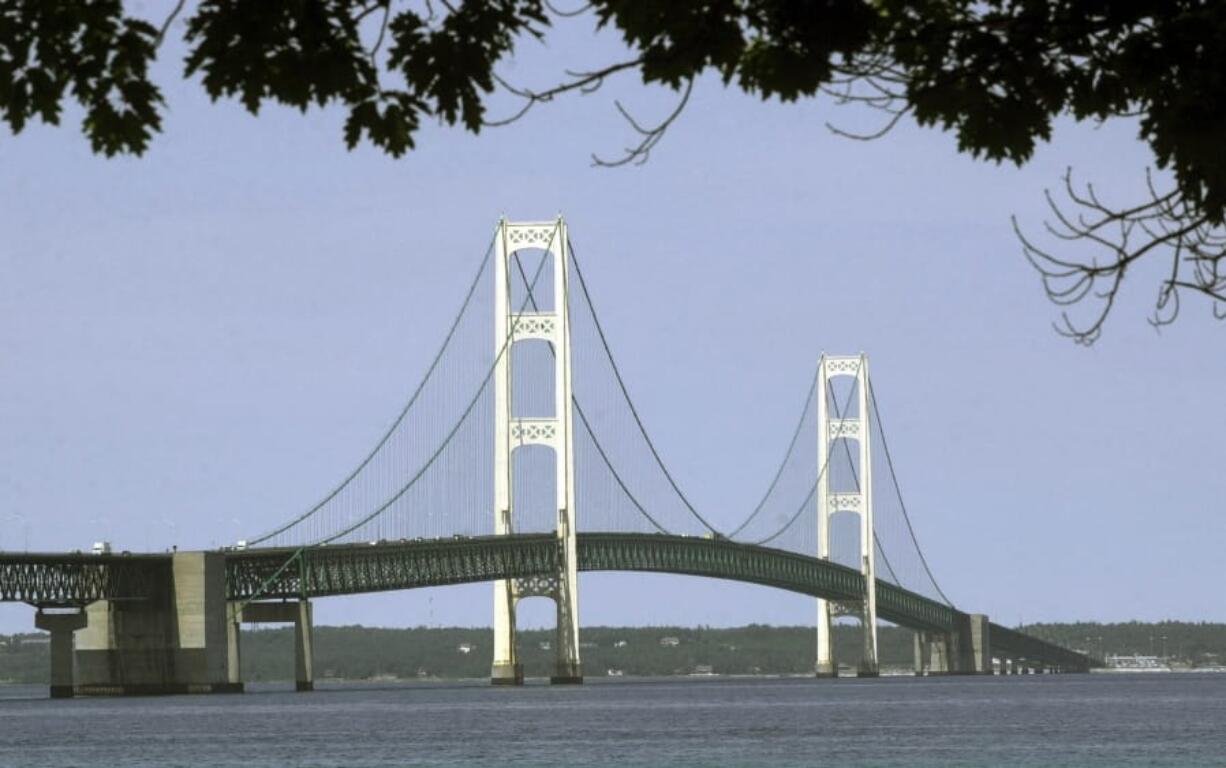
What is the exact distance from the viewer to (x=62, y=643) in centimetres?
10388

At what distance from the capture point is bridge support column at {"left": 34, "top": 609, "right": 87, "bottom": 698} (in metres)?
102

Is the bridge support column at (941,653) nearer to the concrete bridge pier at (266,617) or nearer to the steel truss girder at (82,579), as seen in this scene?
the concrete bridge pier at (266,617)

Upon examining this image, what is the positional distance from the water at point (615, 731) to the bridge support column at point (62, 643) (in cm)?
135

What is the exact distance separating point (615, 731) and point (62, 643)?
40793mm

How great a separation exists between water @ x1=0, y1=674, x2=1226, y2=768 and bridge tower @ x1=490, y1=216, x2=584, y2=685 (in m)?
2.65

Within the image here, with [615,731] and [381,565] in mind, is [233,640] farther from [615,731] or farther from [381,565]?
[615,731]

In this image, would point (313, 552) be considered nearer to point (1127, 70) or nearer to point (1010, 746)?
point (1010, 746)

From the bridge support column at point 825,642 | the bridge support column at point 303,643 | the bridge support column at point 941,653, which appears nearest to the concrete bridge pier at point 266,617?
the bridge support column at point 303,643

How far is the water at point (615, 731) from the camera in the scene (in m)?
54.6

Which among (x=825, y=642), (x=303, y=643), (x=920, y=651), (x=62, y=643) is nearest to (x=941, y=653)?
(x=920, y=651)

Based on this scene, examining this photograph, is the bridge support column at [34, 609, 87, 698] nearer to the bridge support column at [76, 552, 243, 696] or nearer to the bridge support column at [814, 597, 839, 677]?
the bridge support column at [76, 552, 243, 696]

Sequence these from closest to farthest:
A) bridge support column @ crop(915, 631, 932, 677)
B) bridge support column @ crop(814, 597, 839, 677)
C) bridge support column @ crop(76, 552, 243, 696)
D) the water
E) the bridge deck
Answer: the water, bridge support column @ crop(76, 552, 243, 696), the bridge deck, bridge support column @ crop(814, 597, 839, 677), bridge support column @ crop(915, 631, 932, 677)

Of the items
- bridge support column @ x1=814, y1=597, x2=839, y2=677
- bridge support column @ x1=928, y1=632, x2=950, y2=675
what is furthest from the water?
bridge support column @ x1=928, y1=632, x2=950, y2=675

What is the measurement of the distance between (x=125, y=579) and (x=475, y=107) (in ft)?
310
